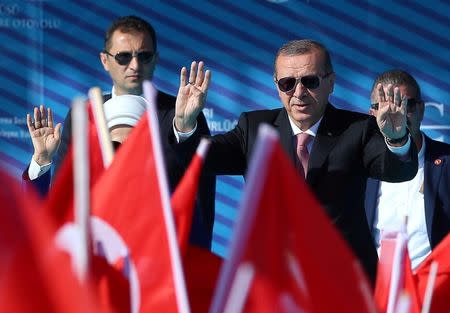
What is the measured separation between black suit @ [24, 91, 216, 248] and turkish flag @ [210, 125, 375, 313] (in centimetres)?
171

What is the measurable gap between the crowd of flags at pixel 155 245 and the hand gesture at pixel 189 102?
3.22 ft

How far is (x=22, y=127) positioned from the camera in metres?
6.98

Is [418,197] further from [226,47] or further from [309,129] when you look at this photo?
[226,47]

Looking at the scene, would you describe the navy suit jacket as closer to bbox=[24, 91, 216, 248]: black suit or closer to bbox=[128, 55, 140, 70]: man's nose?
bbox=[24, 91, 216, 248]: black suit

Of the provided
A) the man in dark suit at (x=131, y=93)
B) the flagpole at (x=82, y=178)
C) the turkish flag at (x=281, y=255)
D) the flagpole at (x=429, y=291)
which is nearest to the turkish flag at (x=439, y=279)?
the flagpole at (x=429, y=291)

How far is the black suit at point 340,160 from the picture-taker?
454cm

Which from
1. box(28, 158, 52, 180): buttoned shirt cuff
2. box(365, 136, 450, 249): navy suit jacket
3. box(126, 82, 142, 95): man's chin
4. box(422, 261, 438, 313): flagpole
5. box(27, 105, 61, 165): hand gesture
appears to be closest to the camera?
box(422, 261, 438, 313): flagpole

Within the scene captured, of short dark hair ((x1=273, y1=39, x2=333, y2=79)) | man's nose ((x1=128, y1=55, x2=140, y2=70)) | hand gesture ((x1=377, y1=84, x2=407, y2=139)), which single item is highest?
man's nose ((x1=128, y1=55, x2=140, y2=70))

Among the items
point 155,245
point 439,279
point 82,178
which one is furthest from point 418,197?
point 82,178

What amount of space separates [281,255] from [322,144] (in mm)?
2036

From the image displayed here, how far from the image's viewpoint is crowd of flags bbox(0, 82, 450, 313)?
249 cm

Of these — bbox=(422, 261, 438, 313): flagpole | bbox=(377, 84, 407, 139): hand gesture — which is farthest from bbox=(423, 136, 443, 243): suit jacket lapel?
bbox=(422, 261, 438, 313): flagpole

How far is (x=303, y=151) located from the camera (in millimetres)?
4652

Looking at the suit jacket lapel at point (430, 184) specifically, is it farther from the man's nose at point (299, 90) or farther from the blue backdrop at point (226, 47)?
the man's nose at point (299, 90)
